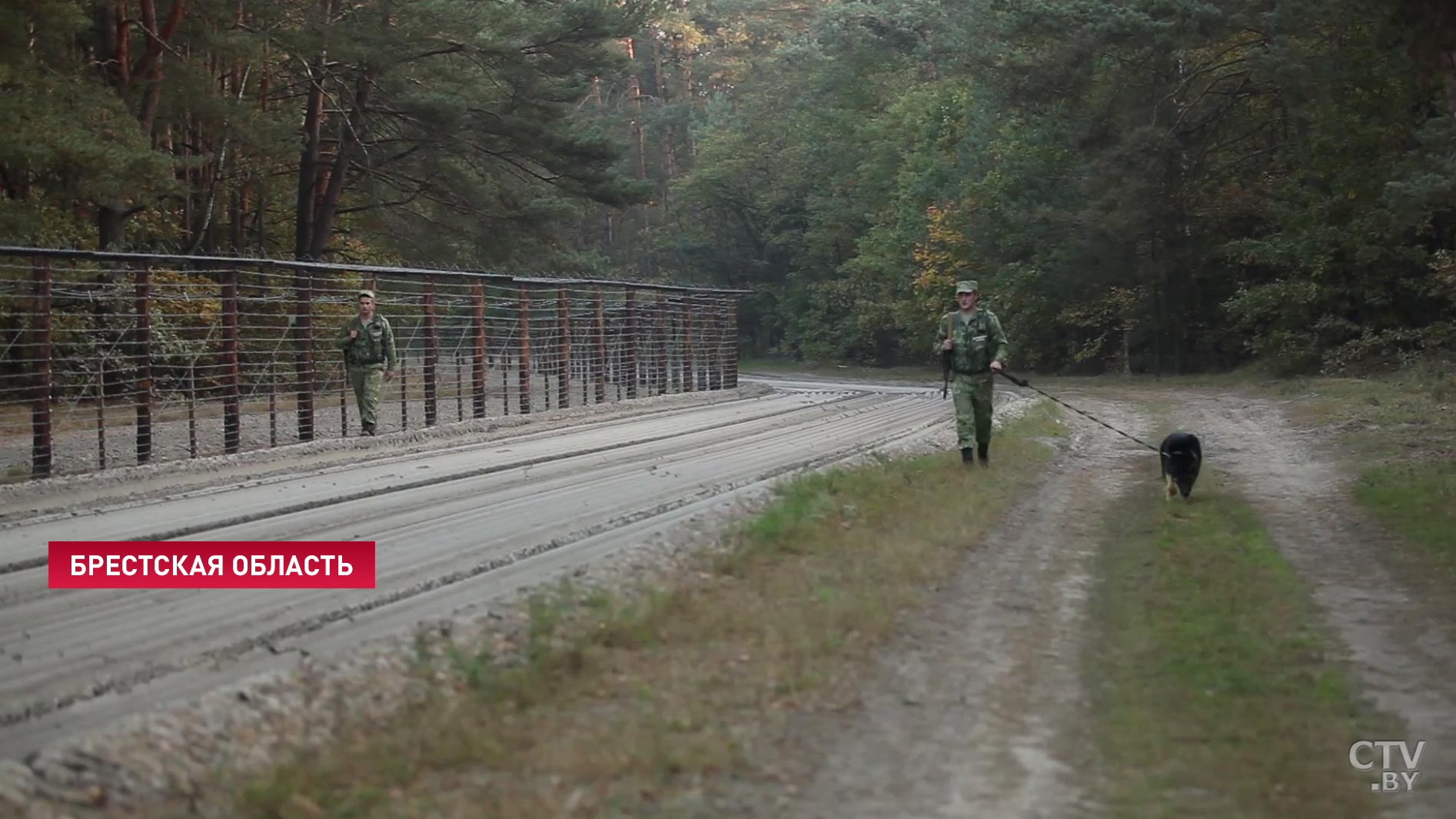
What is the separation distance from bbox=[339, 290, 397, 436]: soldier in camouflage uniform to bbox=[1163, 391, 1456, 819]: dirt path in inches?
424

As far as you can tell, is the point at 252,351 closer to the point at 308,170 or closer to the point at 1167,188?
the point at 308,170

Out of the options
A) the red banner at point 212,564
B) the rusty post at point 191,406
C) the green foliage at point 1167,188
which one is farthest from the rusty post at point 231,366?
the green foliage at point 1167,188

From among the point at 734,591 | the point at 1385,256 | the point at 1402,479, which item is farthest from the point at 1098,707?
the point at 1385,256

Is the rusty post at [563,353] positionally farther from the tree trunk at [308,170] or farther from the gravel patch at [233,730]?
the gravel patch at [233,730]

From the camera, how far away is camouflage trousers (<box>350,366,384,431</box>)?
20188 mm

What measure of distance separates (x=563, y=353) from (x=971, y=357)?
15.8m

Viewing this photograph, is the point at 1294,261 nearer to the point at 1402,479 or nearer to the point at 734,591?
the point at 1402,479

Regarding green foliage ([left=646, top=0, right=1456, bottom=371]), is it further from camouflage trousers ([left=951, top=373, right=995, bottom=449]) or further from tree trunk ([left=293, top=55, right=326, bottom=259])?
tree trunk ([left=293, top=55, right=326, bottom=259])

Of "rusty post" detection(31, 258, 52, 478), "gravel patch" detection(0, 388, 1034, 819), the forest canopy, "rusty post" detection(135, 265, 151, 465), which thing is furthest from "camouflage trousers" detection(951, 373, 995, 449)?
"rusty post" detection(31, 258, 52, 478)

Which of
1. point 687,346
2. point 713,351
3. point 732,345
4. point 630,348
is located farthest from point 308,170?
point 732,345

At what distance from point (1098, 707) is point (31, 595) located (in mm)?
6296

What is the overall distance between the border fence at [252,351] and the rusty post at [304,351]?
33 millimetres

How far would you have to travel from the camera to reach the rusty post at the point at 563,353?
30.2m

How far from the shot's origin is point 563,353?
99.7 ft
